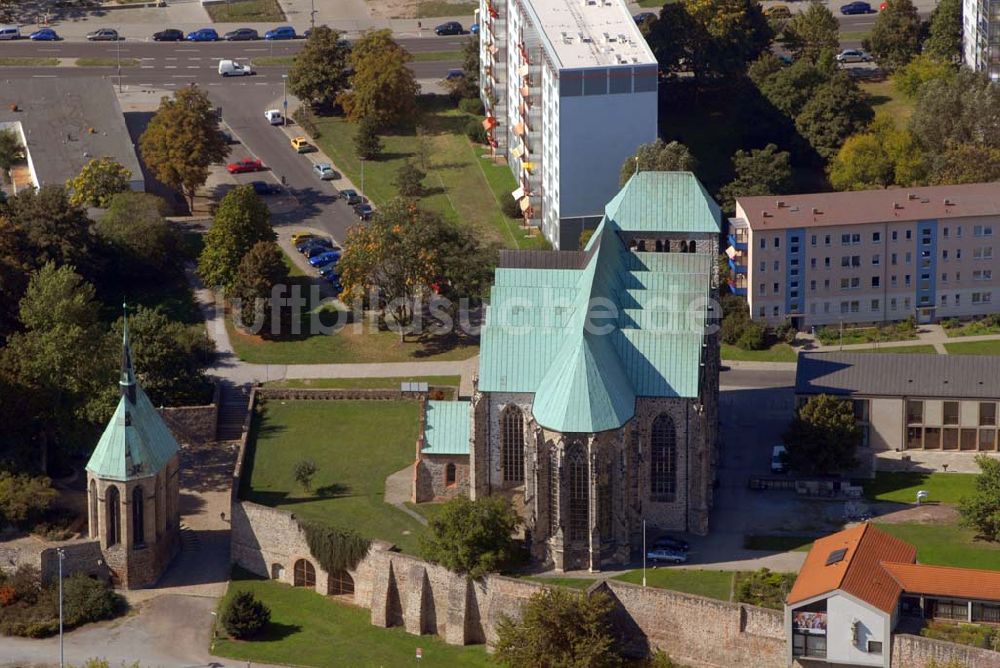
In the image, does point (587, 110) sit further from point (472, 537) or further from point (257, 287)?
point (472, 537)

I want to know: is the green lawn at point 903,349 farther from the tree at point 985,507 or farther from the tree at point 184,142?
the tree at point 184,142

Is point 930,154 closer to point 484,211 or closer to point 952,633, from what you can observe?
point 484,211

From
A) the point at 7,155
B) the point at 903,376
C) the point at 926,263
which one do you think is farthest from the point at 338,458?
the point at 7,155

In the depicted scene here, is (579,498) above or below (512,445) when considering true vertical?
below

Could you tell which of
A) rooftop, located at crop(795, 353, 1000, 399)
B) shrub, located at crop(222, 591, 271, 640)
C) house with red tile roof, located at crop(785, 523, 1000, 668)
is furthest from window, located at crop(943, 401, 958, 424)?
shrub, located at crop(222, 591, 271, 640)

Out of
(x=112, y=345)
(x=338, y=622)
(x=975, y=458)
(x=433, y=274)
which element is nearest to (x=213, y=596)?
(x=338, y=622)

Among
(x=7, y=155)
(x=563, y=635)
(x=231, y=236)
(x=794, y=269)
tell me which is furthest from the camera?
(x=7, y=155)

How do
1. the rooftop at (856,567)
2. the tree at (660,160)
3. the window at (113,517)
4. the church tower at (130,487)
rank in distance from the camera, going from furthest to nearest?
the tree at (660,160) < the window at (113,517) < the church tower at (130,487) < the rooftop at (856,567)

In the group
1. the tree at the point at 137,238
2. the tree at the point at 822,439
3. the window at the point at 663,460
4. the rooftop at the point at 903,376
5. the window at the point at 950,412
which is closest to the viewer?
the window at the point at 663,460

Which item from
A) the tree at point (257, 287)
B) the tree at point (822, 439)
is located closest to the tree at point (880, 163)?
the tree at point (822, 439)
